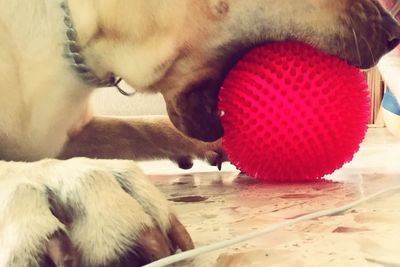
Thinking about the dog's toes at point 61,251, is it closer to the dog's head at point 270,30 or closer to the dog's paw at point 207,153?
the dog's head at point 270,30

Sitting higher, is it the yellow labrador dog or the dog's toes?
the yellow labrador dog

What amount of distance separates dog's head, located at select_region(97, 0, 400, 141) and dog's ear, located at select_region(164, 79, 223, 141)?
0.11 ft

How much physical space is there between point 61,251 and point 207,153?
107cm

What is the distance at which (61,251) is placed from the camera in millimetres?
742

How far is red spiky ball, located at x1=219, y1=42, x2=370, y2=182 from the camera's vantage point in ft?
4.20

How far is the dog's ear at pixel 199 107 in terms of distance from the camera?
55.0 inches

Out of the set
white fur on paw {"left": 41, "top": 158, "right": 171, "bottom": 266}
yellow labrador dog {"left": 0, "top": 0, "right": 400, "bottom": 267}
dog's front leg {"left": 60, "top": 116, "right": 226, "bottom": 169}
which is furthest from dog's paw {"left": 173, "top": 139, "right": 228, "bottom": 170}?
white fur on paw {"left": 41, "top": 158, "right": 171, "bottom": 266}

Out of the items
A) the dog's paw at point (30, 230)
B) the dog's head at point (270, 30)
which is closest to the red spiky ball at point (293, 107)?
the dog's head at point (270, 30)

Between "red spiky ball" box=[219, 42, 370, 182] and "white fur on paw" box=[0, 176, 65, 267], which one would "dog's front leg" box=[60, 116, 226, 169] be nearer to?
"red spiky ball" box=[219, 42, 370, 182]

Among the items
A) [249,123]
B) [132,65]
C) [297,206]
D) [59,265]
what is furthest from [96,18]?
[59,265]

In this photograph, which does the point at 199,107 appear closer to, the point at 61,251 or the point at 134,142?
the point at 134,142

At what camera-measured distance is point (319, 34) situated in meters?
1.29

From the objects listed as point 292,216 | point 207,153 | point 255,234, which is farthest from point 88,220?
point 207,153

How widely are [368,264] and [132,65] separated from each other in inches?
27.1
